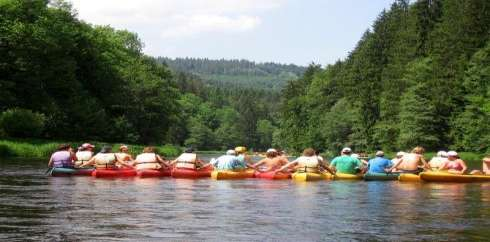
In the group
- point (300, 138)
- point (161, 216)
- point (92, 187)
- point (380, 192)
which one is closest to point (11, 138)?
point (92, 187)

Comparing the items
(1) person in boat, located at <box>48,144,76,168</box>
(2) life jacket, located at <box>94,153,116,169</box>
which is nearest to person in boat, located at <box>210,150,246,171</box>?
(2) life jacket, located at <box>94,153,116,169</box>

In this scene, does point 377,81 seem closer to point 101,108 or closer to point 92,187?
point 101,108

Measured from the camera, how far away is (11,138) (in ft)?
196

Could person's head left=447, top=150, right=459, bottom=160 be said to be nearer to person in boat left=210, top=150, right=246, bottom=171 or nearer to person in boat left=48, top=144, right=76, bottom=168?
person in boat left=210, top=150, right=246, bottom=171

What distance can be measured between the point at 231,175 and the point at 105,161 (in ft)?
17.5

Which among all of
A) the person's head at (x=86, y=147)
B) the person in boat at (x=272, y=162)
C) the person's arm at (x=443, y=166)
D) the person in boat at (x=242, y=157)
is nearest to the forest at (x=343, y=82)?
the person's head at (x=86, y=147)

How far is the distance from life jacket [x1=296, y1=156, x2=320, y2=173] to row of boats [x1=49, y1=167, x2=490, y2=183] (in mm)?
367

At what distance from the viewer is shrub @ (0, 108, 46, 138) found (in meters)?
61.0

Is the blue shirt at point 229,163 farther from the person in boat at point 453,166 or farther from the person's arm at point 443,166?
the person in boat at point 453,166

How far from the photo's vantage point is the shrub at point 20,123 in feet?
200

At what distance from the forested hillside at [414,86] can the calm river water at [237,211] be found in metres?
49.5

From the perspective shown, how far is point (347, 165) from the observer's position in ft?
107

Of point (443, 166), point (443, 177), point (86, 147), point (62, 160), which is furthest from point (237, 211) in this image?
point (86, 147)

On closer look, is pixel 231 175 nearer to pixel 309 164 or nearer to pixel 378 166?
pixel 309 164
